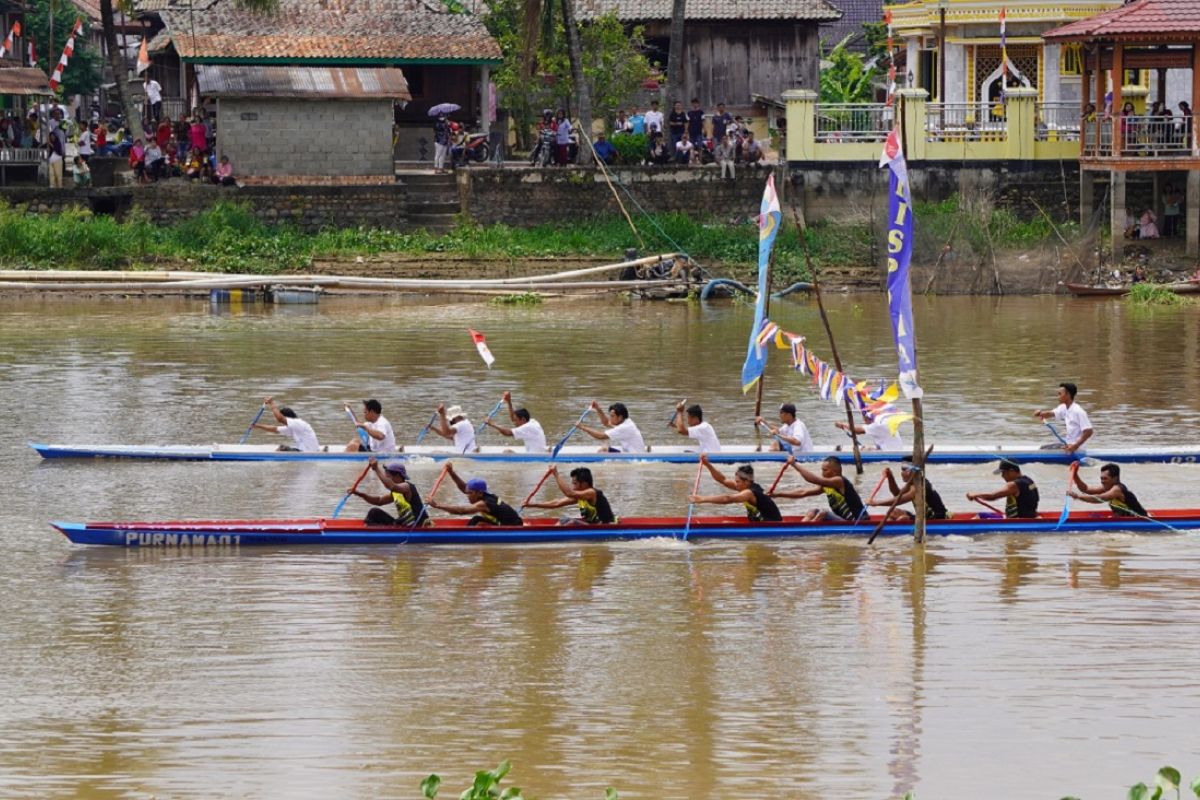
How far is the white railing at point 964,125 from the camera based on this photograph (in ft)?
122

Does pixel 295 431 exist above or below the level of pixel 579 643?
above

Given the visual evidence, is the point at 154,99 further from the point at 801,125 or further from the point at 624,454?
the point at 624,454

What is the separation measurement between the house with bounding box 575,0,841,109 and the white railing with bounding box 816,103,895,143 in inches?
241

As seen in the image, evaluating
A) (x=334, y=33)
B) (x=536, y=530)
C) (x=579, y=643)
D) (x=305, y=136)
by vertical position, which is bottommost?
(x=579, y=643)

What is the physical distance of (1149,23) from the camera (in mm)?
34531

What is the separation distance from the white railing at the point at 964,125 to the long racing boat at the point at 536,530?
19702 mm

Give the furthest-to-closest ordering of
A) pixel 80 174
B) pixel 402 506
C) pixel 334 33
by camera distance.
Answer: pixel 334 33, pixel 80 174, pixel 402 506

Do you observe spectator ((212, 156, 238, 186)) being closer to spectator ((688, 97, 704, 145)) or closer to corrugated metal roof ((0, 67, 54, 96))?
corrugated metal roof ((0, 67, 54, 96))

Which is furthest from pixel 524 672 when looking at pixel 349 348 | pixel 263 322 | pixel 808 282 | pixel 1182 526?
pixel 808 282

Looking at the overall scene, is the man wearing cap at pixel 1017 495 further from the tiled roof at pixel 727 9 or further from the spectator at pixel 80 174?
the tiled roof at pixel 727 9

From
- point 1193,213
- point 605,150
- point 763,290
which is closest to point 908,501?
point 763,290

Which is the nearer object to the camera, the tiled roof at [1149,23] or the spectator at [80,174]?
the tiled roof at [1149,23]

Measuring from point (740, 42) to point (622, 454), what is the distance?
952 inches

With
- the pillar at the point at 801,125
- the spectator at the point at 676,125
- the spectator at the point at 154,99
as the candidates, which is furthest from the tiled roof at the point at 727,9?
the spectator at the point at 154,99
